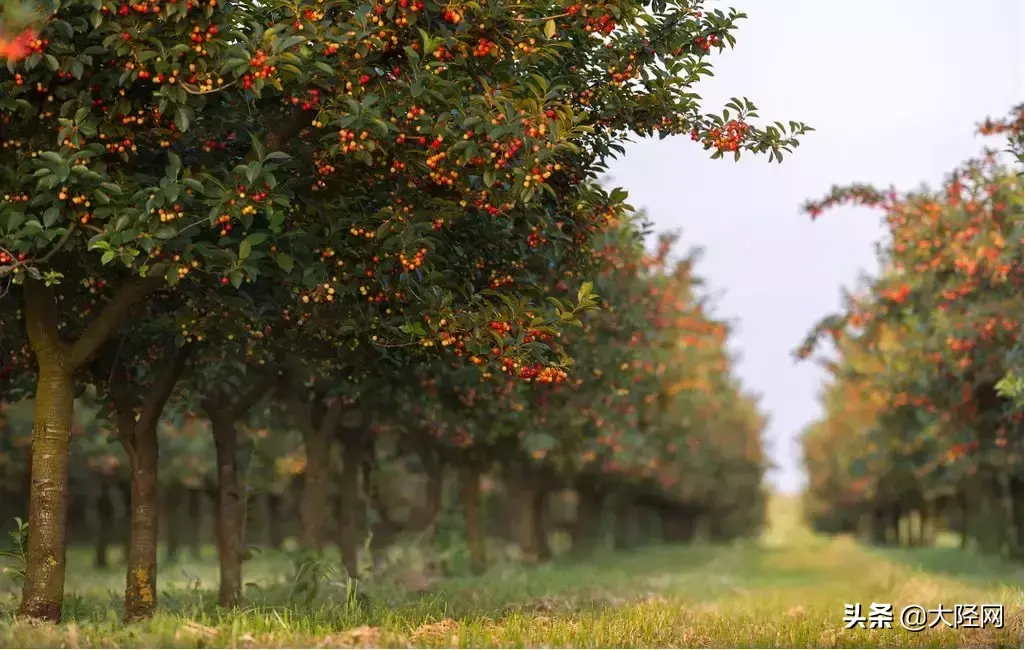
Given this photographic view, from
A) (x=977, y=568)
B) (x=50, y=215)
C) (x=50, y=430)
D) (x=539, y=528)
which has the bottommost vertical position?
(x=977, y=568)

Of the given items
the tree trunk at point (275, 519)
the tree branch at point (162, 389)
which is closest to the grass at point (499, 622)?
the tree branch at point (162, 389)

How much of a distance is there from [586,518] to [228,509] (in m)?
35.3

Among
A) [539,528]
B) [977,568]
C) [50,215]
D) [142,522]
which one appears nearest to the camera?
[50,215]

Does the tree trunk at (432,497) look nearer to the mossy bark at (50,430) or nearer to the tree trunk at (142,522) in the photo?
the tree trunk at (142,522)

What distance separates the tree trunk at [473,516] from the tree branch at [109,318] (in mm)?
18111

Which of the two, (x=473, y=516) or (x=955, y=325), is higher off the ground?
(x=955, y=325)

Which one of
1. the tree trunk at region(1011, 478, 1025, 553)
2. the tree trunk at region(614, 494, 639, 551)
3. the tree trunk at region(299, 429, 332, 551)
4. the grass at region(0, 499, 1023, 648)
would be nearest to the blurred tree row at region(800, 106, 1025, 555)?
the tree trunk at region(1011, 478, 1025, 553)

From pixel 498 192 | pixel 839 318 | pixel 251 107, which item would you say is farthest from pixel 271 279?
pixel 839 318

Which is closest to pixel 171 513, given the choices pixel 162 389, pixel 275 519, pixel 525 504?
pixel 275 519

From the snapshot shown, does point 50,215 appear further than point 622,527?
No

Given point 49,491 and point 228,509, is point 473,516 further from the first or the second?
point 49,491

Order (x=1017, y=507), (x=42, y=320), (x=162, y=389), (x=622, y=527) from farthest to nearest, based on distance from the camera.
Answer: (x=622, y=527), (x=1017, y=507), (x=162, y=389), (x=42, y=320)

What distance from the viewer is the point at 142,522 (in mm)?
14844

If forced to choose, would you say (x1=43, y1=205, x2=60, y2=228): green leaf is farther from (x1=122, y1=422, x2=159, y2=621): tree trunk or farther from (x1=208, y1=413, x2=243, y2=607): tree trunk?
(x1=208, y1=413, x2=243, y2=607): tree trunk
